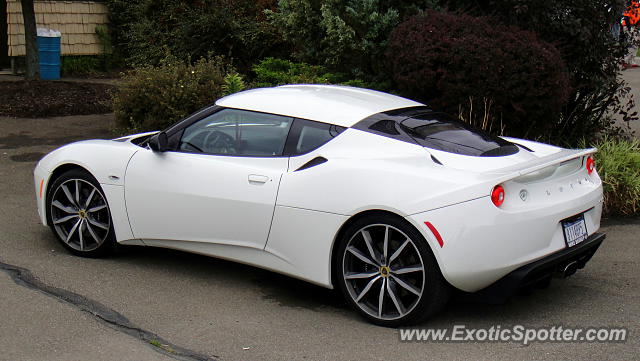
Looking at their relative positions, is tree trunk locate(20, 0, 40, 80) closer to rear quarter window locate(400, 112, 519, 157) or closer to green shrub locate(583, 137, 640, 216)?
green shrub locate(583, 137, 640, 216)

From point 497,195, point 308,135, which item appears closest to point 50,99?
point 308,135

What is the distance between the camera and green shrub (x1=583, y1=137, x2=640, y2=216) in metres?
8.08

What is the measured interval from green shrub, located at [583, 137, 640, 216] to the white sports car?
8.00ft

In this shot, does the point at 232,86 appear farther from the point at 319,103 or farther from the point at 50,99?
the point at 50,99

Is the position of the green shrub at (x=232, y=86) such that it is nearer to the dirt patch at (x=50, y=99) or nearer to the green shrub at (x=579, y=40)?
the dirt patch at (x=50, y=99)

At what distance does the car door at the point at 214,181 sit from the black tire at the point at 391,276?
24.3 inches

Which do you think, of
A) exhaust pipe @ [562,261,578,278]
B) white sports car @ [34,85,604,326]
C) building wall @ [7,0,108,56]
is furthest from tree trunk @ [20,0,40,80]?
exhaust pipe @ [562,261,578,278]

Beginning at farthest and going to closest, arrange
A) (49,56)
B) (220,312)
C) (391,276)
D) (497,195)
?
(49,56) < (220,312) < (391,276) < (497,195)

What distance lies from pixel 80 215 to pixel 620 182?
5.13 meters

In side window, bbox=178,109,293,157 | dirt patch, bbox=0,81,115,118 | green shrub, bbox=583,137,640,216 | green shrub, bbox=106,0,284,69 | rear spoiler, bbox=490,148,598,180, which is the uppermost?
green shrub, bbox=106,0,284,69

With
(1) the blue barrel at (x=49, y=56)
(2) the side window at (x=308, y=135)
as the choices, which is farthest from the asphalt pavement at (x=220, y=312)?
(1) the blue barrel at (x=49, y=56)

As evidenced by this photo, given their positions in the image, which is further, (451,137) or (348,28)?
(348,28)

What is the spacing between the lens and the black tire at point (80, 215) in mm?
6289

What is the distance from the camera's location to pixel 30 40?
13.4m
